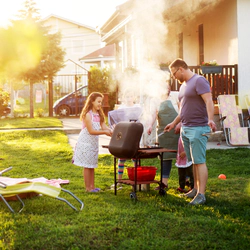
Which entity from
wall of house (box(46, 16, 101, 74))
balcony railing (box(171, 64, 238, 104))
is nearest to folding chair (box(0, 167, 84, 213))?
balcony railing (box(171, 64, 238, 104))

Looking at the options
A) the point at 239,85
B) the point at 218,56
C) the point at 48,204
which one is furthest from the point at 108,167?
the point at 218,56

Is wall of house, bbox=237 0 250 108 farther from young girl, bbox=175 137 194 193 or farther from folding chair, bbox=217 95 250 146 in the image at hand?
young girl, bbox=175 137 194 193

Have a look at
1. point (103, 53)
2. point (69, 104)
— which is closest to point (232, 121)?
point (69, 104)

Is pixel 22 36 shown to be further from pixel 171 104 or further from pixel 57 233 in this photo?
pixel 57 233

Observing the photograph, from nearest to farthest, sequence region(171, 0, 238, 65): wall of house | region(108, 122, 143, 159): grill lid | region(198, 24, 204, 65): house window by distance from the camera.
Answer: region(108, 122, 143, 159): grill lid, region(171, 0, 238, 65): wall of house, region(198, 24, 204, 65): house window

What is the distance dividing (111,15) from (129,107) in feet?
36.3

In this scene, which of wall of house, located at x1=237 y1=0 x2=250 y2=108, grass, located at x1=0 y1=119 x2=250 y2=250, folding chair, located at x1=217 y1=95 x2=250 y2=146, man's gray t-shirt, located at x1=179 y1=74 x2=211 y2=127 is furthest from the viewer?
wall of house, located at x1=237 y1=0 x2=250 y2=108

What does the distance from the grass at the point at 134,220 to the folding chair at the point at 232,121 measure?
346 cm

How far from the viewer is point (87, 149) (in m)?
6.57

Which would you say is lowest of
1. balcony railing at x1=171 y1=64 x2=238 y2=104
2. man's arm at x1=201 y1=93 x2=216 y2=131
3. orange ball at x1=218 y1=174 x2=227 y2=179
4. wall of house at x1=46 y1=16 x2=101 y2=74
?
orange ball at x1=218 y1=174 x2=227 y2=179

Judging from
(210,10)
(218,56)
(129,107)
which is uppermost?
(210,10)

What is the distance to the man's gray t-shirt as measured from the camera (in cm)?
562

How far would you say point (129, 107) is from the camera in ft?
24.4

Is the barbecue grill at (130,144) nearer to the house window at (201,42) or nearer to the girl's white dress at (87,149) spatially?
the girl's white dress at (87,149)
